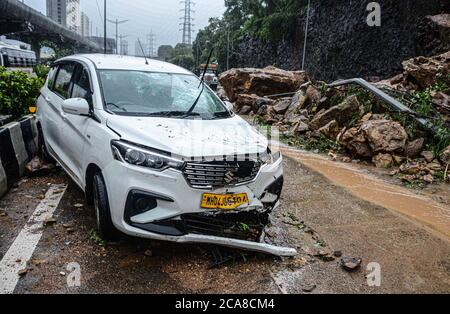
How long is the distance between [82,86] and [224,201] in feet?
7.61

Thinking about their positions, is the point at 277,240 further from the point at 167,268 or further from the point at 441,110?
the point at 441,110

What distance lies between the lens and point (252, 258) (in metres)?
3.37

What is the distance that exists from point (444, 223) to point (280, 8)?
2744cm

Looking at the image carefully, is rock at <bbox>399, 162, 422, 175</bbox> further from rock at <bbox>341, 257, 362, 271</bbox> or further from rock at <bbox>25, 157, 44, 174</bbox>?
rock at <bbox>25, 157, 44, 174</bbox>

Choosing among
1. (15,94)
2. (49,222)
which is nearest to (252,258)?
(49,222)

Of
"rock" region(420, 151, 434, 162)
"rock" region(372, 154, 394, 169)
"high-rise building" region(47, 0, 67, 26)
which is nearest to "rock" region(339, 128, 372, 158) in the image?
"rock" region(372, 154, 394, 169)

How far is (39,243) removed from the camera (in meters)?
3.45

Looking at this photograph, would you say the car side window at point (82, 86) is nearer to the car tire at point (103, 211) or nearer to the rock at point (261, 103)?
the car tire at point (103, 211)

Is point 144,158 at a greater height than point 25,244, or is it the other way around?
point 144,158

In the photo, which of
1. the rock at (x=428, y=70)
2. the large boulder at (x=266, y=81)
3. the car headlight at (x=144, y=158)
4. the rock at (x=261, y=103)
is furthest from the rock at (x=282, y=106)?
the car headlight at (x=144, y=158)

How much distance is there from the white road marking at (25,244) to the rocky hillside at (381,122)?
4.89 metres

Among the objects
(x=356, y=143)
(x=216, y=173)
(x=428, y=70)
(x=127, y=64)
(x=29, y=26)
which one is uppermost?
(x=29, y=26)

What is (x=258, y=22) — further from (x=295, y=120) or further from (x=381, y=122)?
(x=381, y=122)

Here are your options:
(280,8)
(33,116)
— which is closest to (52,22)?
(280,8)
